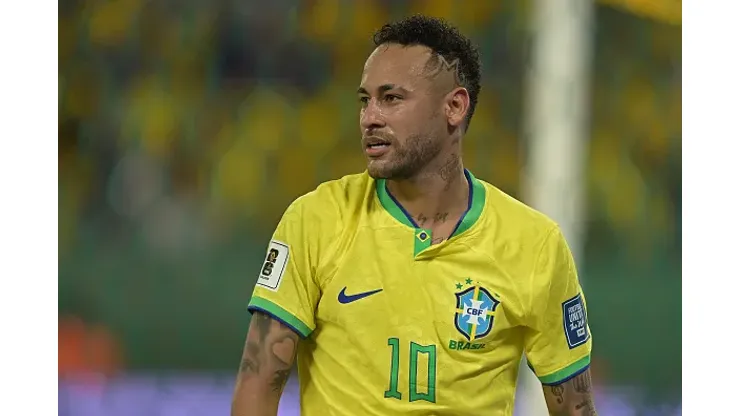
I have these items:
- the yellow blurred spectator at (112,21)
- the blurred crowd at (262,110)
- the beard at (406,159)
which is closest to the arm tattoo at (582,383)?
the beard at (406,159)

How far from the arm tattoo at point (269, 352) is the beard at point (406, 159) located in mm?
251

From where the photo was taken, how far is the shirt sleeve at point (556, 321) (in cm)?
140

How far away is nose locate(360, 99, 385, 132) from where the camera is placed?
1350 mm

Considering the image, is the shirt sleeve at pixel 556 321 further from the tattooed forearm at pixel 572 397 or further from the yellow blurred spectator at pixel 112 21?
the yellow blurred spectator at pixel 112 21

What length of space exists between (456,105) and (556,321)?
35cm

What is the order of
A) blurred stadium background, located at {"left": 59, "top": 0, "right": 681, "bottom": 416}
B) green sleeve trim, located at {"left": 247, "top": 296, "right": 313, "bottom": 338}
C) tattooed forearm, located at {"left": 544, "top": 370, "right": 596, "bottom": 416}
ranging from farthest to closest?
blurred stadium background, located at {"left": 59, "top": 0, "right": 681, "bottom": 416} → tattooed forearm, located at {"left": 544, "top": 370, "right": 596, "bottom": 416} → green sleeve trim, located at {"left": 247, "top": 296, "right": 313, "bottom": 338}

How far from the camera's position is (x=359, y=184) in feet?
4.72

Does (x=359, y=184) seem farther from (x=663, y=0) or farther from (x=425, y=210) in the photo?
(x=663, y=0)

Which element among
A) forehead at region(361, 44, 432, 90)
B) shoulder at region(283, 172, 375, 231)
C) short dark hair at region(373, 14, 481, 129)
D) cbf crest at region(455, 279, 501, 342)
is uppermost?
short dark hair at region(373, 14, 481, 129)

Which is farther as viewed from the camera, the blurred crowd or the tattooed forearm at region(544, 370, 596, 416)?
the blurred crowd

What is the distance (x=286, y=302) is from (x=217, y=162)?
1310 mm

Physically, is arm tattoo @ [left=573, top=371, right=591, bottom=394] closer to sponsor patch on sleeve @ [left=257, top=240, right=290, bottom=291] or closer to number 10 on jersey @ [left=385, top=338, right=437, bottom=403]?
number 10 on jersey @ [left=385, top=338, right=437, bottom=403]

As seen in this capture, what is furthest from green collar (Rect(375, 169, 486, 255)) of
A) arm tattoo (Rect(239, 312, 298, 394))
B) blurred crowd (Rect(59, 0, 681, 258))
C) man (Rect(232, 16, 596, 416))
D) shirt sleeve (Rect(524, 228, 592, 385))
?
blurred crowd (Rect(59, 0, 681, 258))

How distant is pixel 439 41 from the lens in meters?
1.40
